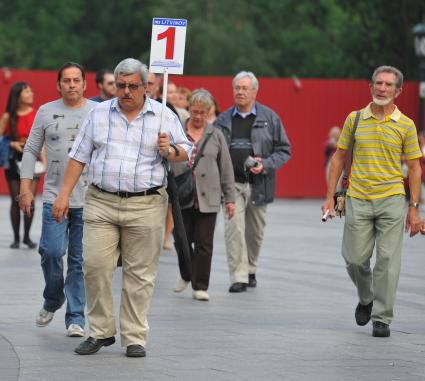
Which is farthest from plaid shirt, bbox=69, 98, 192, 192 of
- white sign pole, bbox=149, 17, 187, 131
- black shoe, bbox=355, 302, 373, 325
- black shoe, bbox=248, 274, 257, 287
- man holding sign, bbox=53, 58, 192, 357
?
black shoe, bbox=248, 274, 257, 287

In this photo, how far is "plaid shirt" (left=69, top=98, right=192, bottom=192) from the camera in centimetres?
788

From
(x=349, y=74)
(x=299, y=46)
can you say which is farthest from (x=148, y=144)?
(x=299, y=46)

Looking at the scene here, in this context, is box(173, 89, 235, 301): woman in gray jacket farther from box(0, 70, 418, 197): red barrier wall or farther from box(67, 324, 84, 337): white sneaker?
box(0, 70, 418, 197): red barrier wall

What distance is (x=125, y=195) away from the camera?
7.96m

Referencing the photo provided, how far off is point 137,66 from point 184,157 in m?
A: 0.61

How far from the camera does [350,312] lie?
33.7 ft

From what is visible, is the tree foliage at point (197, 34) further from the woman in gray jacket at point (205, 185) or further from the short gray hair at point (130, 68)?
the short gray hair at point (130, 68)

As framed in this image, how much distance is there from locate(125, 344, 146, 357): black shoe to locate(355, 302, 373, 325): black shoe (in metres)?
1.95

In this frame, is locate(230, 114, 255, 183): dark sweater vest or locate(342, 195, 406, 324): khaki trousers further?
locate(230, 114, 255, 183): dark sweater vest

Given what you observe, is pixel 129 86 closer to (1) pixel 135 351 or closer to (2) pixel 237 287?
(1) pixel 135 351

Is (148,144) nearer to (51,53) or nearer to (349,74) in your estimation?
(349,74)

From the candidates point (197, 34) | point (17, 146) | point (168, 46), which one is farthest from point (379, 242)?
point (197, 34)

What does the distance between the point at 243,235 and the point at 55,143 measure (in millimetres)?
3277

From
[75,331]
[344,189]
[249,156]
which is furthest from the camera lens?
[249,156]
